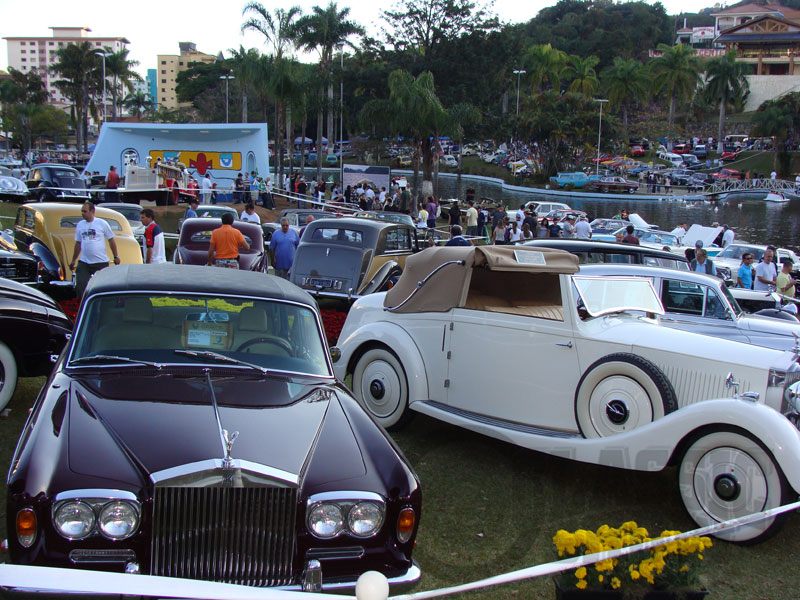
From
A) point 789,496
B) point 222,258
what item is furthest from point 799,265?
point 789,496

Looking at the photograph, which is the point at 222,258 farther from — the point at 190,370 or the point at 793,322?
the point at 793,322

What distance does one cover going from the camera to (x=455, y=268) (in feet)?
22.4

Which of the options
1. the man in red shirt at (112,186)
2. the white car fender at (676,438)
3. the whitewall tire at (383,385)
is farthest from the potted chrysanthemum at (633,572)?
the man in red shirt at (112,186)

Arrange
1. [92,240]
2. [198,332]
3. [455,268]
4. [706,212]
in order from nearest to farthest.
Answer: [198,332] < [455,268] < [92,240] < [706,212]

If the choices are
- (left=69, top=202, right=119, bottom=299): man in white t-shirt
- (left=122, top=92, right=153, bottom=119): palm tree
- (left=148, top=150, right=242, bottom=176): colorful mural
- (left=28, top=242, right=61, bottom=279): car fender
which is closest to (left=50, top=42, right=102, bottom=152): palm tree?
(left=122, top=92, right=153, bottom=119): palm tree

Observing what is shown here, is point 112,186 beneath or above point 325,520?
above

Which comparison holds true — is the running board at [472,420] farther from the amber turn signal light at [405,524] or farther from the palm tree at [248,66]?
the palm tree at [248,66]

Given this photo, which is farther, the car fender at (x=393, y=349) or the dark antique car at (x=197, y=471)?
the car fender at (x=393, y=349)

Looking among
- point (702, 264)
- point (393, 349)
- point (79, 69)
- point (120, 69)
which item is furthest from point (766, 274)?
point (120, 69)

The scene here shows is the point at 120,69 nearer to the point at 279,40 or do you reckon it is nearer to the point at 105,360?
the point at 279,40

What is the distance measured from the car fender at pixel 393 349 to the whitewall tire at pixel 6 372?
3.02 m

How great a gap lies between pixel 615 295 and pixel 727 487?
2.13 meters

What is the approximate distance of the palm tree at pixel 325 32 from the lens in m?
46.0

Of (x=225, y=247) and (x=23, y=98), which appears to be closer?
(x=225, y=247)
